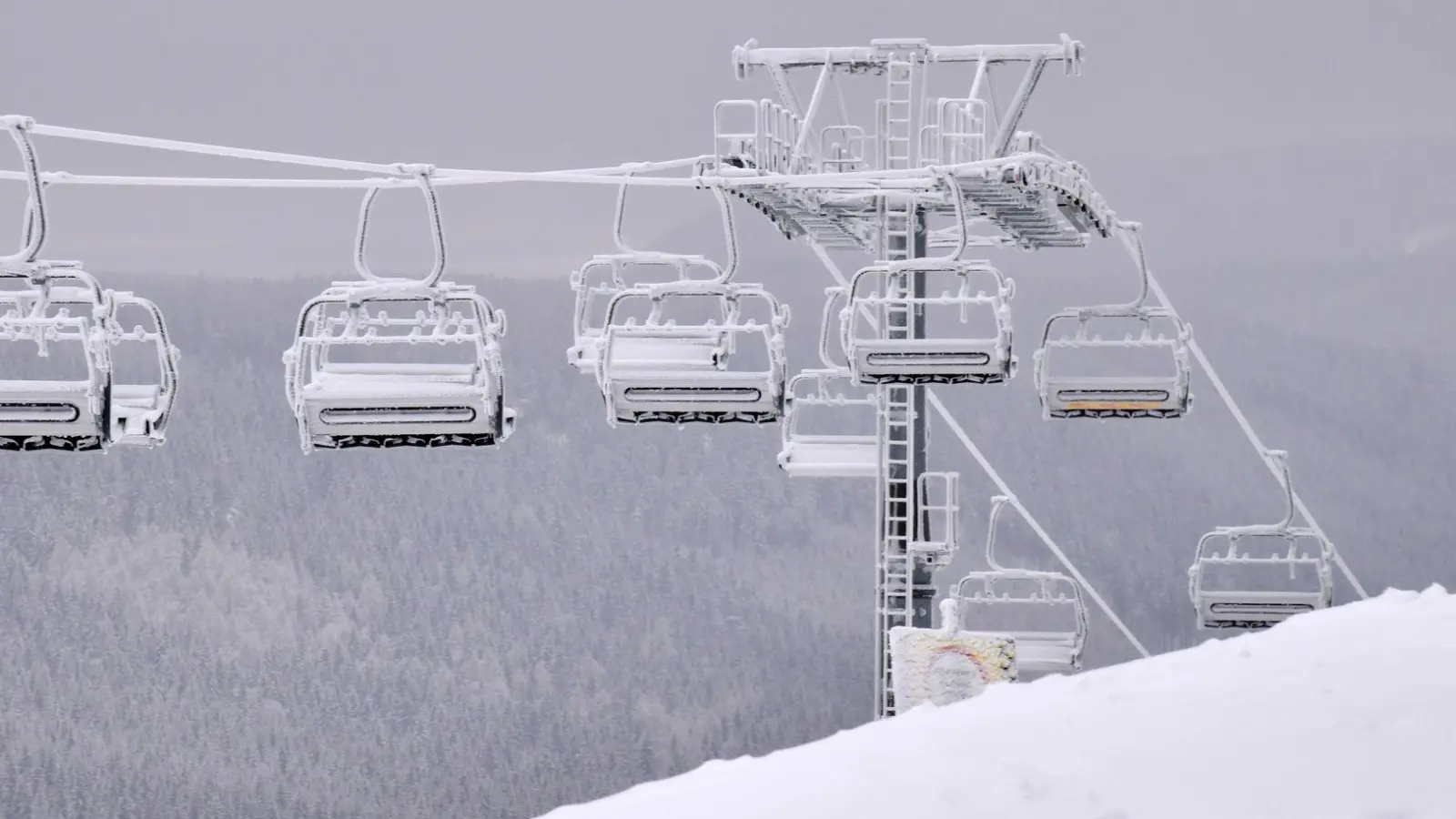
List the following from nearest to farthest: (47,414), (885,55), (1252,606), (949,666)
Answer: (47,414) < (949,666) < (885,55) < (1252,606)

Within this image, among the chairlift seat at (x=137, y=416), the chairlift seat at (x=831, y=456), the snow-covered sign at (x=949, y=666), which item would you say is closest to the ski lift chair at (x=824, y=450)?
the chairlift seat at (x=831, y=456)

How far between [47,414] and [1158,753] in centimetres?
502

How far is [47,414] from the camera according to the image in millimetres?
8227

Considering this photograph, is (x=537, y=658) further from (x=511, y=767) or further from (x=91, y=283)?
(x=91, y=283)

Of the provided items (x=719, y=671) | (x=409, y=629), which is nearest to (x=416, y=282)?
(x=719, y=671)

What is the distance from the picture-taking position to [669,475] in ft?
158

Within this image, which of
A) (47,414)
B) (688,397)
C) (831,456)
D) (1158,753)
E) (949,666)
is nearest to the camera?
(1158,753)

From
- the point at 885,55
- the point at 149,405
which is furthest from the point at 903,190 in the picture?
the point at 149,405

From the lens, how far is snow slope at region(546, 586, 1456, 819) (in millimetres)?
7000

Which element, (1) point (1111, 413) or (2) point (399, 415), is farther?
(1) point (1111, 413)

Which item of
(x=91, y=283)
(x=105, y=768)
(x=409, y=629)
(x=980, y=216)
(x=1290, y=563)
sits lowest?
(x=105, y=768)

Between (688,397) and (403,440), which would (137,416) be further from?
(688,397)

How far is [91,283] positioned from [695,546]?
39.4 metres

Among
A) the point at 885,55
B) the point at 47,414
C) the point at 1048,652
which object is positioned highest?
the point at 885,55
